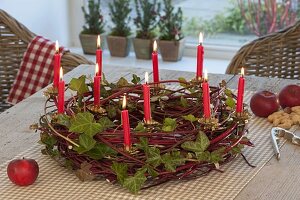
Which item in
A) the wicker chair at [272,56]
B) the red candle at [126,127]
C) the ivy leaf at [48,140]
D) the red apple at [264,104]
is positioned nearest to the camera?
the red candle at [126,127]

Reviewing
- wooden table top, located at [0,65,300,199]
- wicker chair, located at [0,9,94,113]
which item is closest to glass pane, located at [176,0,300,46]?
wicker chair, located at [0,9,94,113]

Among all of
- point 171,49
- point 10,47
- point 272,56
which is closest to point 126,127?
point 272,56

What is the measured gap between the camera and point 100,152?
139cm

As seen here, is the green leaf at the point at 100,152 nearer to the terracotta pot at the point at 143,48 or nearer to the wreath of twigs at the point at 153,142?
the wreath of twigs at the point at 153,142

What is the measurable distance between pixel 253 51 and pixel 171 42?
79 cm

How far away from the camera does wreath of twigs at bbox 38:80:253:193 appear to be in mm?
1371

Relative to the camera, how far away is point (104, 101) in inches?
59.9

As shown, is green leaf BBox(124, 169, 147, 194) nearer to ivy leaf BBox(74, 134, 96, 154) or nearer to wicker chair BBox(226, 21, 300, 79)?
ivy leaf BBox(74, 134, 96, 154)

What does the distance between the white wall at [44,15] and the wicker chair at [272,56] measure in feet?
3.54

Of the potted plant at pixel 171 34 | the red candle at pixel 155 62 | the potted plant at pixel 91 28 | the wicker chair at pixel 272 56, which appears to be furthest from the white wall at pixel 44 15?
the red candle at pixel 155 62

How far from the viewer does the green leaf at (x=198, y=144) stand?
137cm

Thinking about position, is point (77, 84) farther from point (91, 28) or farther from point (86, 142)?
point (91, 28)

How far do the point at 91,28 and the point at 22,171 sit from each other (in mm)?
2025

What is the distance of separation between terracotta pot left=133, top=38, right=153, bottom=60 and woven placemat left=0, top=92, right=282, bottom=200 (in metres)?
1.74
